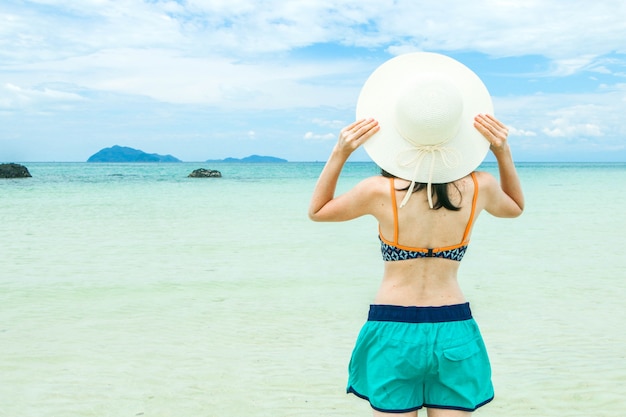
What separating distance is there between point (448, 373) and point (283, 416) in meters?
2.26

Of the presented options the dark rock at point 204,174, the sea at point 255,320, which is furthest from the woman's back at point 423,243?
the dark rock at point 204,174

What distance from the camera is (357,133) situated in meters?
2.09

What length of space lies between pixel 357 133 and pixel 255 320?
178 inches

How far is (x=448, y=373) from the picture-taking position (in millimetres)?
2152

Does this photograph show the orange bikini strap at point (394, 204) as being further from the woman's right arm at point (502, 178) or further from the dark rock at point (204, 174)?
the dark rock at point (204, 174)

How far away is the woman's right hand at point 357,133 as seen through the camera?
6.86 feet

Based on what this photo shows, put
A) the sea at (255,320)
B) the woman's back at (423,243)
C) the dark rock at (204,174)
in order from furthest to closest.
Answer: the dark rock at (204,174) → the sea at (255,320) → the woman's back at (423,243)

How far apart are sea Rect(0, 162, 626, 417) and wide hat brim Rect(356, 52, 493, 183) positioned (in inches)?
105

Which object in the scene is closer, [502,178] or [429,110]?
[429,110]

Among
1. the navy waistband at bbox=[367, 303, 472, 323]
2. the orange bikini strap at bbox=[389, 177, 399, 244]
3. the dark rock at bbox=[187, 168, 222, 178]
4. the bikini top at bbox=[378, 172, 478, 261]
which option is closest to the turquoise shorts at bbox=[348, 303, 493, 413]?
the navy waistband at bbox=[367, 303, 472, 323]

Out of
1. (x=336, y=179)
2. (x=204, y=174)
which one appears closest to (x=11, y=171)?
(x=204, y=174)

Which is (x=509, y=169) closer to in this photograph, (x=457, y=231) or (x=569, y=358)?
(x=457, y=231)

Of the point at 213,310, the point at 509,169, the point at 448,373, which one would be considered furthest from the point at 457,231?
the point at 213,310

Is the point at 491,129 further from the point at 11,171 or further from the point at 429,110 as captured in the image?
the point at 11,171
